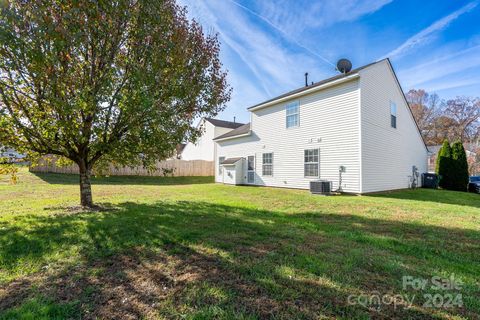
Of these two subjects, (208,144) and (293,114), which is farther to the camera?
(208,144)

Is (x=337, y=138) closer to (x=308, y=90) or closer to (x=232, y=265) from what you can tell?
(x=308, y=90)

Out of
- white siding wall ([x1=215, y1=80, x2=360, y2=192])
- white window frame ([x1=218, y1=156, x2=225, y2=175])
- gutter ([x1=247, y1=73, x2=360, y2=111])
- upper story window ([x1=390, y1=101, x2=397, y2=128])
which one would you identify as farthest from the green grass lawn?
white window frame ([x1=218, y1=156, x2=225, y2=175])

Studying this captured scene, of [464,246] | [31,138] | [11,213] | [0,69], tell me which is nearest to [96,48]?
[0,69]

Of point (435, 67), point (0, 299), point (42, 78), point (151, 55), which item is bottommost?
point (0, 299)

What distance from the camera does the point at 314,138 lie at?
454 inches

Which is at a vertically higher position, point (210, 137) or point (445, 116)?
point (445, 116)

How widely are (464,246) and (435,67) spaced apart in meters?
12.7

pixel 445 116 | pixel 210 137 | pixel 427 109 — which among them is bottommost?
pixel 210 137

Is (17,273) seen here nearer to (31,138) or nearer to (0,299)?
(0,299)

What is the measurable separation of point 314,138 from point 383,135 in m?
3.43

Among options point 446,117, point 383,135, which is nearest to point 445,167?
point 383,135

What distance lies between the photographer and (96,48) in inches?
209

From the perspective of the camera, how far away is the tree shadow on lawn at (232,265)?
2.05 m

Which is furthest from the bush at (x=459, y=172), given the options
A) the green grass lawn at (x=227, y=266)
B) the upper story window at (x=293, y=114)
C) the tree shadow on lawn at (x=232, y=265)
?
the tree shadow on lawn at (x=232, y=265)
